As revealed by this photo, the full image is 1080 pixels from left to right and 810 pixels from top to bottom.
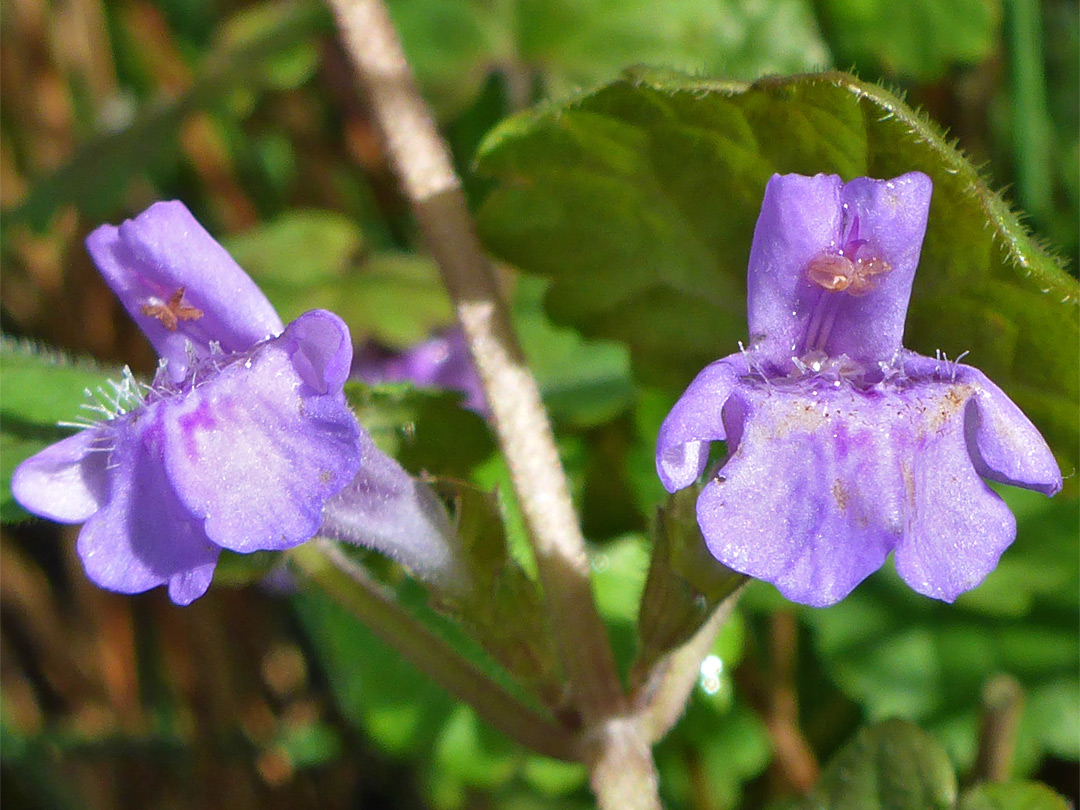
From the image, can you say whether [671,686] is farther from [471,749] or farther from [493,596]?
[471,749]

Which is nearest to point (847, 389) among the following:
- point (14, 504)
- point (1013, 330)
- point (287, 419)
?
point (1013, 330)

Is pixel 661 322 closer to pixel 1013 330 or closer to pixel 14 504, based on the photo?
pixel 1013 330

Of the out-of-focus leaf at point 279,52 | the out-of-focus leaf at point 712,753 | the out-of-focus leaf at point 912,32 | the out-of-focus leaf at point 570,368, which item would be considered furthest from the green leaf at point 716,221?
the out-of-focus leaf at point 279,52

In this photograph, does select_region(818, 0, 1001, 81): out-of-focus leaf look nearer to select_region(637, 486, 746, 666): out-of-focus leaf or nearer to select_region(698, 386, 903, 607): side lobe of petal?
select_region(637, 486, 746, 666): out-of-focus leaf

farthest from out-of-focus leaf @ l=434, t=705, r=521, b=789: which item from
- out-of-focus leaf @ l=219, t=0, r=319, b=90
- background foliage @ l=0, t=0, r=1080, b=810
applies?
out-of-focus leaf @ l=219, t=0, r=319, b=90

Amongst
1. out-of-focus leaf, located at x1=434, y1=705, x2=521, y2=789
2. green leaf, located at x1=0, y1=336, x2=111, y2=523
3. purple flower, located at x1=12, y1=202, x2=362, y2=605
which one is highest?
purple flower, located at x1=12, y1=202, x2=362, y2=605

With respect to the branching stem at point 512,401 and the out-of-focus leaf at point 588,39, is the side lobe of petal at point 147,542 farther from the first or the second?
the out-of-focus leaf at point 588,39
